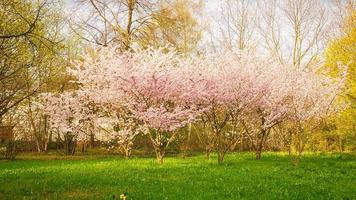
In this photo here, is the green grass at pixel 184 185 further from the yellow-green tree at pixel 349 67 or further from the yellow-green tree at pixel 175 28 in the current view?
the yellow-green tree at pixel 175 28

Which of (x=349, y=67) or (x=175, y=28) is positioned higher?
(x=175, y=28)

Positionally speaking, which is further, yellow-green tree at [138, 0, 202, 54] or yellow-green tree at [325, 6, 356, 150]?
yellow-green tree at [138, 0, 202, 54]

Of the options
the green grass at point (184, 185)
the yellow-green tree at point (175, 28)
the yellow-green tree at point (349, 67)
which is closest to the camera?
the green grass at point (184, 185)

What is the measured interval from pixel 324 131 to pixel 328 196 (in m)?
25.8

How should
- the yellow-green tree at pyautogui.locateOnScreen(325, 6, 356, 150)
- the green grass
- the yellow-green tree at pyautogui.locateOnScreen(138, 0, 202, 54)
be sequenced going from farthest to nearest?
the yellow-green tree at pyautogui.locateOnScreen(138, 0, 202, 54) → the yellow-green tree at pyautogui.locateOnScreen(325, 6, 356, 150) → the green grass

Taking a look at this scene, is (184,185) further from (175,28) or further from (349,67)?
(175,28)

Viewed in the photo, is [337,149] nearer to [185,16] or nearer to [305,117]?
[305,117]

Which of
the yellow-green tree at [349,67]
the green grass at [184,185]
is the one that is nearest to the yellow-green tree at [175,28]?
the yellow-green tree at [349,67]

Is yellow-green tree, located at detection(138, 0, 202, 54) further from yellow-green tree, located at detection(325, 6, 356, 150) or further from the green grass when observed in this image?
the green grass

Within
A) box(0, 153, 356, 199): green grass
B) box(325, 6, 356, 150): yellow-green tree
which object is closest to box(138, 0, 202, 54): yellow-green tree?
box(325, 6, 356, 150): yellow-green tree

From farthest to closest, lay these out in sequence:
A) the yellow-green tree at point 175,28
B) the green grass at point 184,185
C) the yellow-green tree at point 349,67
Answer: the yellow-green tree at point 175,28, the yellow-green tree at point 349,67, the green grass at point 184,185

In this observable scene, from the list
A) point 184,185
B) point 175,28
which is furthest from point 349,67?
point 184,185

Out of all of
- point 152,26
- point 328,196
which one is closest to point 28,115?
point 152,26

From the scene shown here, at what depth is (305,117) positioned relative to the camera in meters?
23.9
